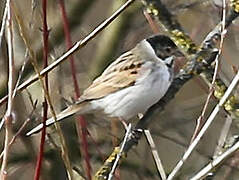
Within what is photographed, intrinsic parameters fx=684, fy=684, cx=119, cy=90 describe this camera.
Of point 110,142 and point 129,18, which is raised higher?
point 129,18

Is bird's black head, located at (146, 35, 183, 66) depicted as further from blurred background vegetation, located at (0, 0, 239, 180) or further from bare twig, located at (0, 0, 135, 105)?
bare twig, located at (0, 0, 135, 105)

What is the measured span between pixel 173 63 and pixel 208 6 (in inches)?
26.3

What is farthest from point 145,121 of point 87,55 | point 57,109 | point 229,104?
point 87,55

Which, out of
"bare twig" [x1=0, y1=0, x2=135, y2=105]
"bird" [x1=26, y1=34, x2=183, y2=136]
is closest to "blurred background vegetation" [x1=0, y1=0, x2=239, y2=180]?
"bird" [x1=26, y1=34, x2=183, y2=136]

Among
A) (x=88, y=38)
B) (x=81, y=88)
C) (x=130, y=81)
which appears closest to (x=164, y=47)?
(x=130, y=81)

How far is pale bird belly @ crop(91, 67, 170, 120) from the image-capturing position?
3516 millimetres

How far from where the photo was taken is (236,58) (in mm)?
5578

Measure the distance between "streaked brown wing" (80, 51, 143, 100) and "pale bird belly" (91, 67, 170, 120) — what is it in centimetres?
4

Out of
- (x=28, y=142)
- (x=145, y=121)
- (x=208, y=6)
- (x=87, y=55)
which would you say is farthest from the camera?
(x=87, y=55)

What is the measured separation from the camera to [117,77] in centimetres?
389

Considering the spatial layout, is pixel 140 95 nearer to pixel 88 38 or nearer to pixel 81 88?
pixel 81 88

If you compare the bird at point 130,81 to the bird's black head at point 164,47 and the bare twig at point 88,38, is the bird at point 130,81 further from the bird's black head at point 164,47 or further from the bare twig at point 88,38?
the bare twig at point 88,38

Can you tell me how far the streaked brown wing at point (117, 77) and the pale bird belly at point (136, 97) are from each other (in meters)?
→ 0.04

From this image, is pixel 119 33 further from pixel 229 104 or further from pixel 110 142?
pixel 229 104
